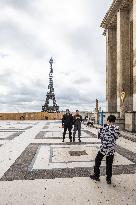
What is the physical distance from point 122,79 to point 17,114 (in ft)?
143

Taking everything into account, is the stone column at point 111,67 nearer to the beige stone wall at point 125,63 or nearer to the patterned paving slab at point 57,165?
the beige stone wall at point 125,63

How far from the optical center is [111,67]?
36.1 metres

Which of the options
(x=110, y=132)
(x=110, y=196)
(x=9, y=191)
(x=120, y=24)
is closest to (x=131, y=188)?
(x=110, y=196)

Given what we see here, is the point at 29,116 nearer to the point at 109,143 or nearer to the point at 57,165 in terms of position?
the point at 57,165

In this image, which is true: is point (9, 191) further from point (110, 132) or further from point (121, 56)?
point (121, 56)

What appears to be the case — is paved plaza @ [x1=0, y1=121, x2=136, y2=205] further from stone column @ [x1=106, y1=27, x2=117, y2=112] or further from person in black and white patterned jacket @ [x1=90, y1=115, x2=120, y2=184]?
stone column @ [x1=106, y1=27, x2=117, y2=112]

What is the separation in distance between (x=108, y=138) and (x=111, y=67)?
29480mm

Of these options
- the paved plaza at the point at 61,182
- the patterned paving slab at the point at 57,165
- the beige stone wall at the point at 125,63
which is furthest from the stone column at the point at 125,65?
the paved plaza at the point at 61,182

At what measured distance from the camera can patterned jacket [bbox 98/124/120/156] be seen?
23.9 feet

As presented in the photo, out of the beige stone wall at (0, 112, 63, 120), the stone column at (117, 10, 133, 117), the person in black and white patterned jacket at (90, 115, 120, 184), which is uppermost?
the stone column at (117, 10, 133, 117)

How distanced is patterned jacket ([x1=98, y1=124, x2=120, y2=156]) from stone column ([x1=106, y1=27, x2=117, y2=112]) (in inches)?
1118

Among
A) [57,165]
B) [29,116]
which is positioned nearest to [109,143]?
[57,165]

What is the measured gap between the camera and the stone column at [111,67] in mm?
35750

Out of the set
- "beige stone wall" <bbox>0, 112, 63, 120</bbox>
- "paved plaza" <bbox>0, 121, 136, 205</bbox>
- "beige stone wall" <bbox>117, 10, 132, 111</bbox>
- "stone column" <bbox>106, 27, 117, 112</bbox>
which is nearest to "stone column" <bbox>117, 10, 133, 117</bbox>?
"beige stone wall" <bbox>117, 10, 132, 111</bbox>
